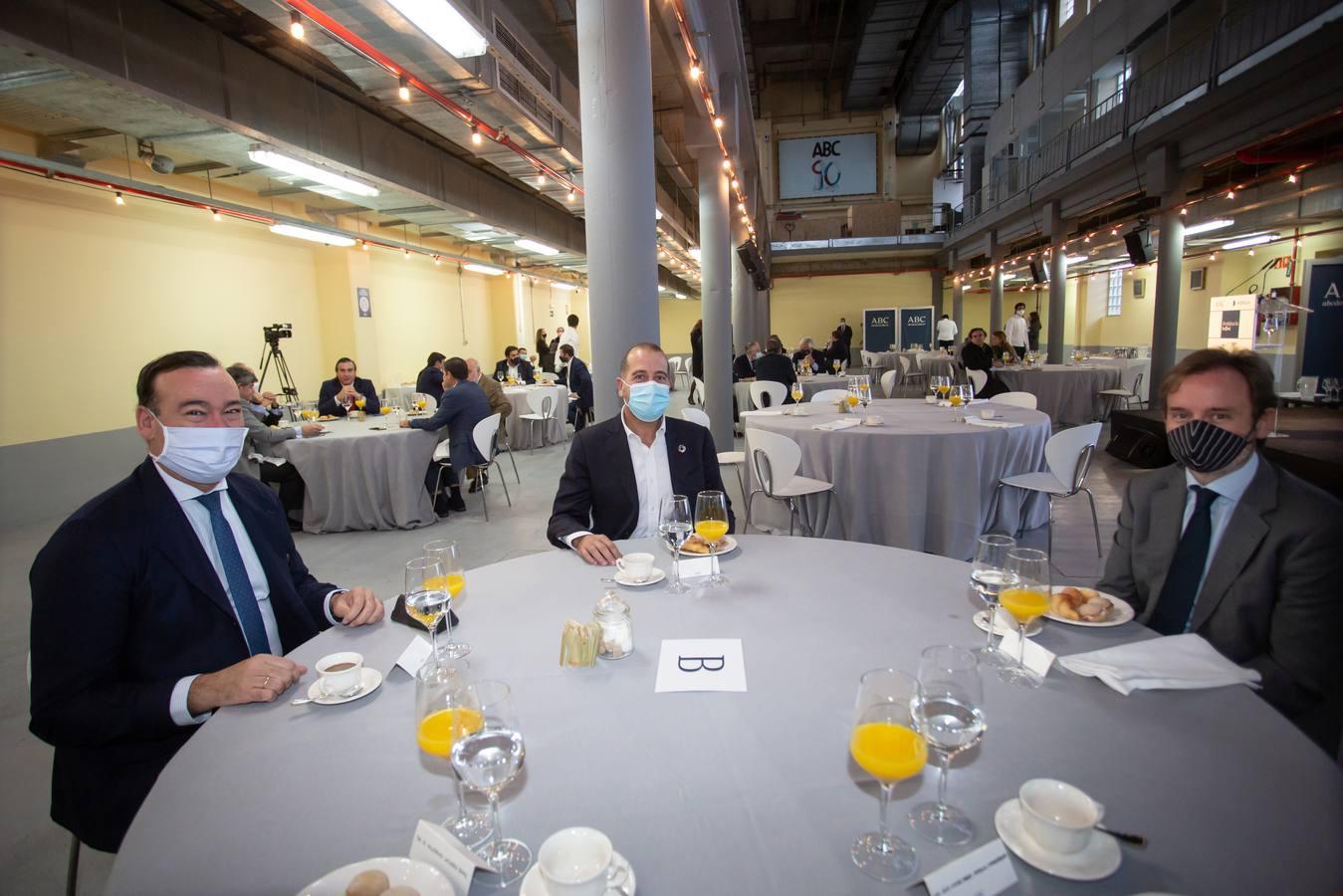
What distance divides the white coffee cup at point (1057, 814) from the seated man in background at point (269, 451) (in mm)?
5791

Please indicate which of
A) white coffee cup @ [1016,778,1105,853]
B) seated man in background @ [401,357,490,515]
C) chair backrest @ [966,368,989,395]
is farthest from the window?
white coffee cup @ [1016,778,1105,853]

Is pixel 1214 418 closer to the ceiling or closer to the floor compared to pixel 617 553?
closer to the ceiling

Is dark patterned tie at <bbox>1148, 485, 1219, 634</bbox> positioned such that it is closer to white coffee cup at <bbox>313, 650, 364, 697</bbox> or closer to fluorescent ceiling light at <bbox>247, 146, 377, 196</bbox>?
white coffee cup at <bbox>313, 650, 364, 697</bbox>

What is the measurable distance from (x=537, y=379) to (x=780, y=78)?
57.5ft

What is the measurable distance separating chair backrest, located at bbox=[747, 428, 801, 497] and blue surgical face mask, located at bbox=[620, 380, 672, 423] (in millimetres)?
1755

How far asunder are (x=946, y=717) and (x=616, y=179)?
3.37 metres

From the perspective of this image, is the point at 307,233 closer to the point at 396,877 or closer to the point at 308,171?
the point at 308,171

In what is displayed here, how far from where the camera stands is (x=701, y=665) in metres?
1.28

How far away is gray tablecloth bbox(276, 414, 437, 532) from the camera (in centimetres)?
564

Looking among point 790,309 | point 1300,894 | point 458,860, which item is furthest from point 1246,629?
point 790,309

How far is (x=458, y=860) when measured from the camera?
30.8 inches

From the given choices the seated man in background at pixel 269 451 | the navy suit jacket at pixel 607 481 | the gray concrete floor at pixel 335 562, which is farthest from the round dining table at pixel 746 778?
the seated man in background at pixel 269 451

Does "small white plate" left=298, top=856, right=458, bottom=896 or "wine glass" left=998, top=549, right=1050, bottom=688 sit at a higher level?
"wine glass" left=998, top=549, right=1050, bottom=688

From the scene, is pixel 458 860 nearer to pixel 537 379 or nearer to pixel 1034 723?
pixel 1034 723
